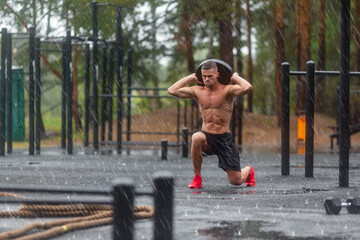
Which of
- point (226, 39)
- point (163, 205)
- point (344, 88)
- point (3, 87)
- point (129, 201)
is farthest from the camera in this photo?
point (226, 39)

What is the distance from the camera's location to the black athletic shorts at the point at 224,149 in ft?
32.1

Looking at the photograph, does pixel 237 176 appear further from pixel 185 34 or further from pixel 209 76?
pixel 185 34

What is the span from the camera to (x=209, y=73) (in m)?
9.61

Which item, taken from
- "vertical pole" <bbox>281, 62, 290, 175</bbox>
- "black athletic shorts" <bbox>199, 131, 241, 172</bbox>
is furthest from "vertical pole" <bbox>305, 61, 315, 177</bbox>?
"black athletic shorts" <bbox>199, 131, 241, 172</bbox>

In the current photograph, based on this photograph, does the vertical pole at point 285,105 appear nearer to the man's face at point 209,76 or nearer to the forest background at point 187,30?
the man's face at point 209,76

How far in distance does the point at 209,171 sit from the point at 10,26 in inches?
698

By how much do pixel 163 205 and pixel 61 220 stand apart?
2.42 metres

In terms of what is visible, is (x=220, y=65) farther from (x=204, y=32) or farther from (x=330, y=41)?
(x=330, y=41)

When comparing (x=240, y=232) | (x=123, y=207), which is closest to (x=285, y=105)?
(x=240, y=232)

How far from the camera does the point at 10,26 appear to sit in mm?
28938

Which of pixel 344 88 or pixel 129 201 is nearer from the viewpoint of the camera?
pixel 129 201

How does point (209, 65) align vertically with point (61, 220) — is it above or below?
above

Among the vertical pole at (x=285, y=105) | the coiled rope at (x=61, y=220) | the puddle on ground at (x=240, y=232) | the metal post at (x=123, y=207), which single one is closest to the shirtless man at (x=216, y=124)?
the vertical pole at (x=285, y=105)

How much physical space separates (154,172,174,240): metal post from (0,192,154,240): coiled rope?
1.67m
